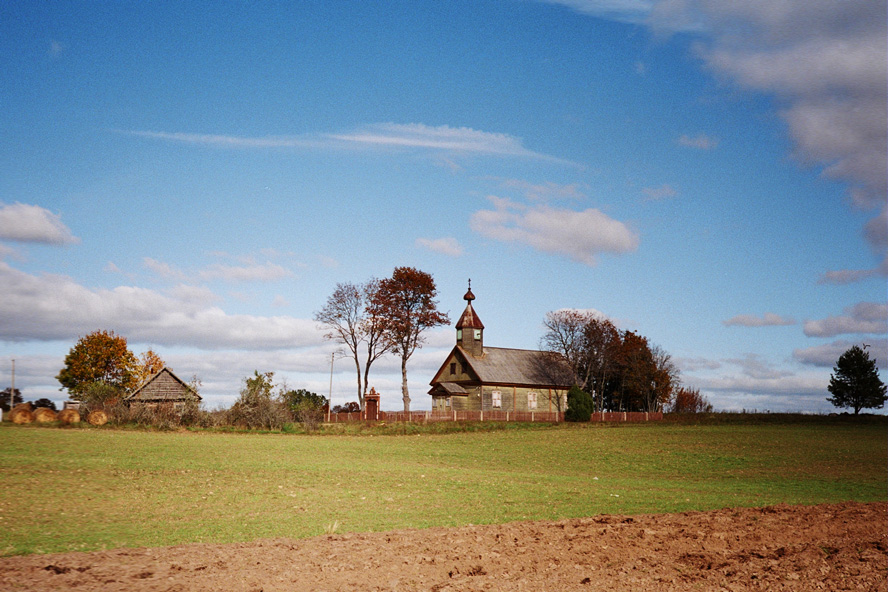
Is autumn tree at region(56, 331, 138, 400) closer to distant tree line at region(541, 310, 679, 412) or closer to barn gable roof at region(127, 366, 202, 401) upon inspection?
barn gable roof at region(127, 366, 202, 401)

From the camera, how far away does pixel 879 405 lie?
Answer: 270 ft

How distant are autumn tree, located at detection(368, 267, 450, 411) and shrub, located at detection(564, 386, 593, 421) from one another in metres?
17.0

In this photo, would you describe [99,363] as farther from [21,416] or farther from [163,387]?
[21,416]

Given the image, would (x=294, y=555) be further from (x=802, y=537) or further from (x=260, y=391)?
(x=260, y=391)

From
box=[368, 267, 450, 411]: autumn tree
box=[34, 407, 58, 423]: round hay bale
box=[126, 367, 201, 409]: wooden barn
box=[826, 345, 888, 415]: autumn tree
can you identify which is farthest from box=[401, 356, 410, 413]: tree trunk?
box=[826, 345, 888, 415]: autumn tree

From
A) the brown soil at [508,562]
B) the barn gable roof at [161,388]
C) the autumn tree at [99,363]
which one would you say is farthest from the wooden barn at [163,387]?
the brown soil at [508,562]

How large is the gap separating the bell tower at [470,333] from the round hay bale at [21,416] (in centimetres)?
4128

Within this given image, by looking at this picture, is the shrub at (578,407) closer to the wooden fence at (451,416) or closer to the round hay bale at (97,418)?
the wooden fence at (451,416)

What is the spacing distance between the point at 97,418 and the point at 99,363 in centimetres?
4272

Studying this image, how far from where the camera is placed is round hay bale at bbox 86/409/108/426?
42.7 metres

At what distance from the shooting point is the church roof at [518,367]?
72312 millimetres

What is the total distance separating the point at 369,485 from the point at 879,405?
273ft

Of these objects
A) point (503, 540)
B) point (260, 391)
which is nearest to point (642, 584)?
point (503, 540)

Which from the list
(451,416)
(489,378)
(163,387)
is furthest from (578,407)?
(163,387)
